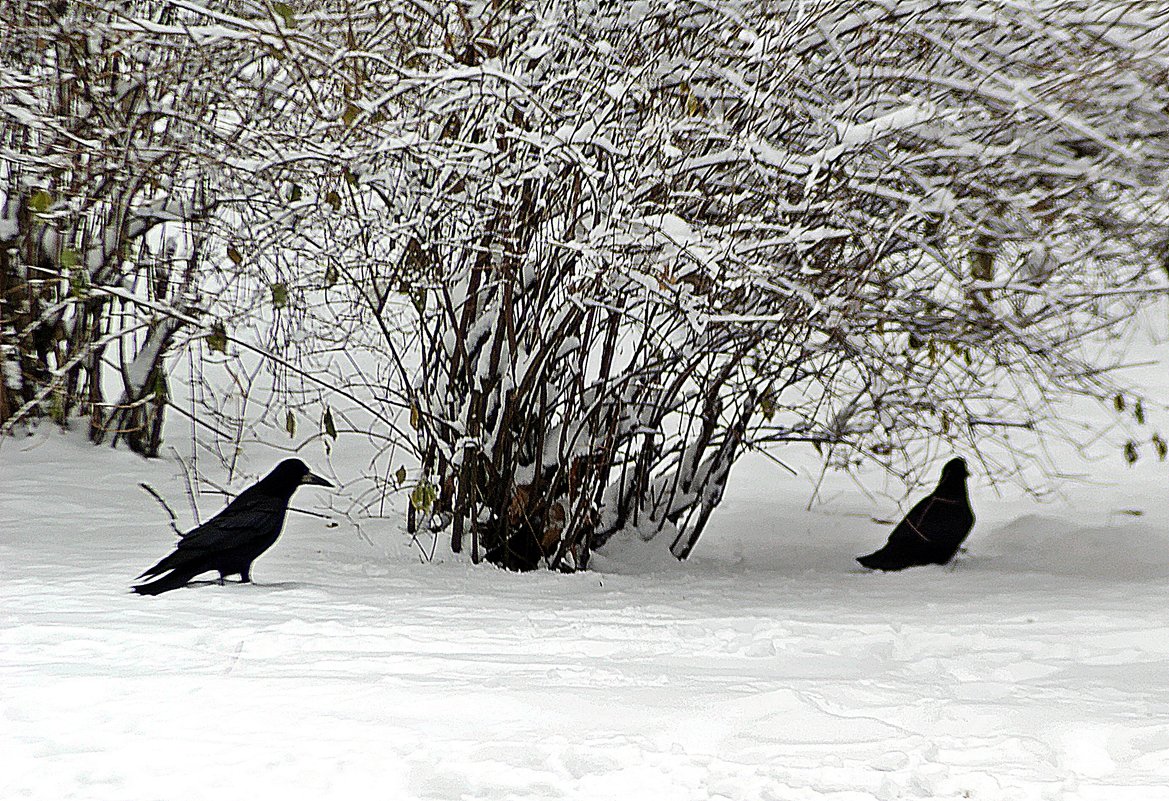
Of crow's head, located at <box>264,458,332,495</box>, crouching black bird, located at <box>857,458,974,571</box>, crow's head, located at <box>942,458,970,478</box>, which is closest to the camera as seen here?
crow's head, located at <box>264,458,332,495</box>

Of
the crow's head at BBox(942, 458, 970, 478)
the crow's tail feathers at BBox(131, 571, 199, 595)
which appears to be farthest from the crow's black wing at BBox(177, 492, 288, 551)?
the crow's head at BBox(942, 458, 970, 478)

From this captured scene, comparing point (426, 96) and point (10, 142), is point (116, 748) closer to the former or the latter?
point (426, 96)

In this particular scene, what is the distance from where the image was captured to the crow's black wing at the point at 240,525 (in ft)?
15.1

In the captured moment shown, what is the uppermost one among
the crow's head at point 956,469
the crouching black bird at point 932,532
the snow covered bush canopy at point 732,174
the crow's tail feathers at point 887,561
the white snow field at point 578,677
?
the snow covered bush canopy at point 732,174

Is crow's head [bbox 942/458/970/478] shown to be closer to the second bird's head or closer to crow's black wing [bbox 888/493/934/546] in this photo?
crow's black wing [bbox 888/493/934/546]

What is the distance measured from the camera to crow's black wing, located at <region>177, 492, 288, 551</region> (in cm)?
461

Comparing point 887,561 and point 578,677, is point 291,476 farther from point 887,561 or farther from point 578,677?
point 887,561

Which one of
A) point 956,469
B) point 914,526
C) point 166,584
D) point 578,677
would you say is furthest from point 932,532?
point 166,584

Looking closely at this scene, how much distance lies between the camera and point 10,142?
24.0 ft

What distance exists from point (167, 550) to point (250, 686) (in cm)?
284

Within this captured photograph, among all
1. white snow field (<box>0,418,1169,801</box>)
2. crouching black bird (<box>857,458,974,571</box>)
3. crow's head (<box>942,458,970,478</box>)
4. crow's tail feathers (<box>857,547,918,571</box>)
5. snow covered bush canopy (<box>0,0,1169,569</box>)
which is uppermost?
snow covered bush canopy (<box>0,0,1169,569</box>)

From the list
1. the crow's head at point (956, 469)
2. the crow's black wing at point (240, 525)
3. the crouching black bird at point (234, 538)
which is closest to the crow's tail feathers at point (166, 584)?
the crouching black bird at point (234, 538)

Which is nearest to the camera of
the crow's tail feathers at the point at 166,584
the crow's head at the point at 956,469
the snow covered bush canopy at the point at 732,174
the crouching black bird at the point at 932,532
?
the snow covered bush canopy at the point at 732,174

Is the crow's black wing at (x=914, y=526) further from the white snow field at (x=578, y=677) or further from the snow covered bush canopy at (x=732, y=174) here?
the snow covered bush canopy at (x=732, y=174)
